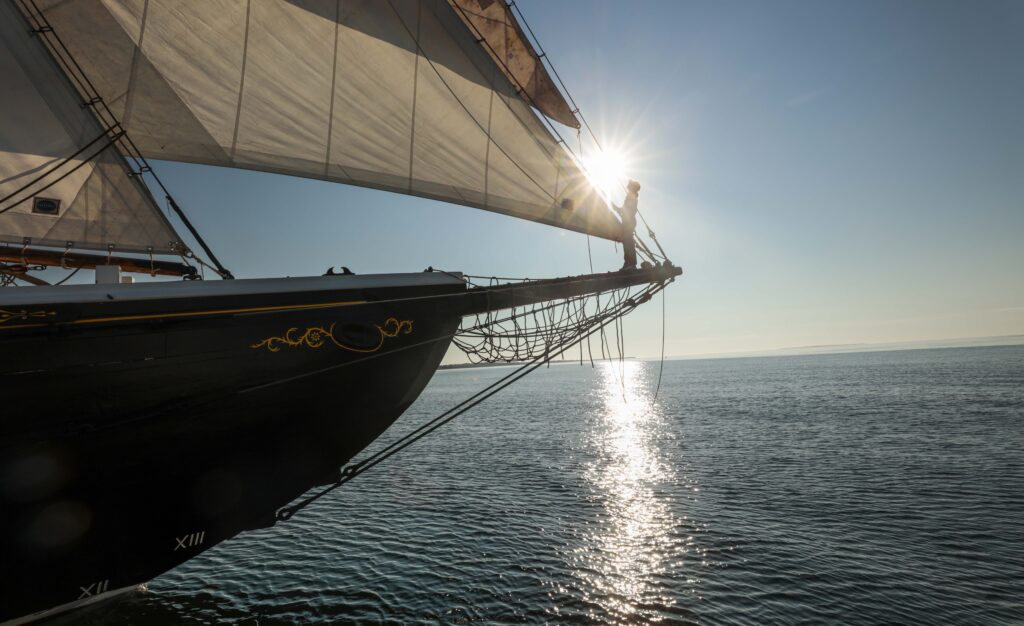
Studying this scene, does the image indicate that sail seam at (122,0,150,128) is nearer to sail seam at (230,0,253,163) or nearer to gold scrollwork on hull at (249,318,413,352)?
sail seam at (230,0,253,163)

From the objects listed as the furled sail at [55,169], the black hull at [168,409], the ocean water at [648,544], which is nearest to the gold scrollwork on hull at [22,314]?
the black hull at [168,409]

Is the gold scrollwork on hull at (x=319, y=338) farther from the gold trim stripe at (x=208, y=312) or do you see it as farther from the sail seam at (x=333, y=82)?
the sail seam at (x=333, y=82)

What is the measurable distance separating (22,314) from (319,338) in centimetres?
293

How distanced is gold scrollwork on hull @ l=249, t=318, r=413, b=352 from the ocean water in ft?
11.5

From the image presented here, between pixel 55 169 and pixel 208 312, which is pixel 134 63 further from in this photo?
pixel 208 312

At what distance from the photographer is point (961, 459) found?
21641 millimetres

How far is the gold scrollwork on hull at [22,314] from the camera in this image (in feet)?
15.5

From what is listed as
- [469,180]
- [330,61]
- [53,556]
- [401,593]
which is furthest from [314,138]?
[401,593]

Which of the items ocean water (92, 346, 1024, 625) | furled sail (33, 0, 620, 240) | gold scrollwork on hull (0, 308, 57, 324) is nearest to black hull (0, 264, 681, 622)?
gold scrollwork on hull (0, 308, 57, 324)

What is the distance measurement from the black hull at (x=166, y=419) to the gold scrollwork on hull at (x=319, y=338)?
2 cm

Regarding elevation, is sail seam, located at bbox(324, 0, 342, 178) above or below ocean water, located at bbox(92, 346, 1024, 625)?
above

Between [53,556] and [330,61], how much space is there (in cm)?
812

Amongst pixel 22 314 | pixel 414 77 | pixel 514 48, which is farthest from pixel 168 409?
pixel 514 48

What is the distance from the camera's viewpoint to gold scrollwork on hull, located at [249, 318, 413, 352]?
5930 mm
